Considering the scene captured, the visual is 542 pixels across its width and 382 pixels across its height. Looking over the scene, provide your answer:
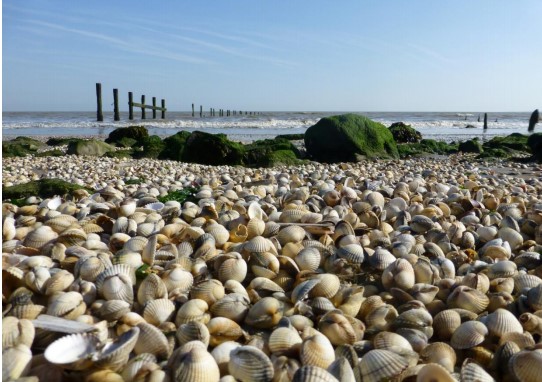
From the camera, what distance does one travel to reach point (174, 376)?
5.41 feet

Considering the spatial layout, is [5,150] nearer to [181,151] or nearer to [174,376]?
[181,151]

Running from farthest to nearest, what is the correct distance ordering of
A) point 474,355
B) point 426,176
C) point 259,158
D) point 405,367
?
point 259,158, point 426,176, point 474,355, point 405,367

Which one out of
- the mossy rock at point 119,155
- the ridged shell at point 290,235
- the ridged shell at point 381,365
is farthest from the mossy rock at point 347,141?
the ridged shell at point 381,365

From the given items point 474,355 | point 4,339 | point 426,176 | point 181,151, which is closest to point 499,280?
point 474,355

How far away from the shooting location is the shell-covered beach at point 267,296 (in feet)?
5.69

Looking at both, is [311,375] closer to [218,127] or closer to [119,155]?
[119,155]

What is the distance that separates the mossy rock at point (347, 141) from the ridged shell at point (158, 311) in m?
9.84

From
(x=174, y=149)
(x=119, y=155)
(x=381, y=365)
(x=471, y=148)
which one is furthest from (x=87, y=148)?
(x=381, y=365)

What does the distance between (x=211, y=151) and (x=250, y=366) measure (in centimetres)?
928

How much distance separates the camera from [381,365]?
1.77m

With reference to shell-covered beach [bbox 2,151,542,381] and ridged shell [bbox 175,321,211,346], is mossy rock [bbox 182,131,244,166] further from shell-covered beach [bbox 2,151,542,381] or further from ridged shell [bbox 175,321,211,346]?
ridged shell [bbox 175,321,211,346]

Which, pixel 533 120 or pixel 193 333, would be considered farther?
pixel 533 120

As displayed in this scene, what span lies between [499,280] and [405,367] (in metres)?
1.18

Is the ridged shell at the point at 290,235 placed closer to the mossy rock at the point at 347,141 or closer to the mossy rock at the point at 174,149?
the mossy rock at the point at 174,149
